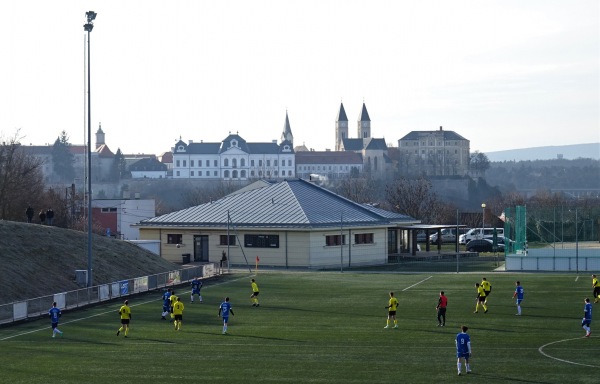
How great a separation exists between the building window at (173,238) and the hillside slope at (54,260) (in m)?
10.0

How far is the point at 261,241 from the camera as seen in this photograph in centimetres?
7356

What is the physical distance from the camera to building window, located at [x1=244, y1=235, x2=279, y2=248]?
2879 inches

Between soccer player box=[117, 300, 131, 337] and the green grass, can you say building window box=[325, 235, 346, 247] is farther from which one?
soccer player box=[117, 300, 131, 337]

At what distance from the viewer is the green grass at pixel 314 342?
31.0m

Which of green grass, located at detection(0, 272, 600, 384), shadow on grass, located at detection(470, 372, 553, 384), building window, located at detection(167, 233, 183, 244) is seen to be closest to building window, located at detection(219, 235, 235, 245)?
building window, located at detection(167, 233, 183, 244)

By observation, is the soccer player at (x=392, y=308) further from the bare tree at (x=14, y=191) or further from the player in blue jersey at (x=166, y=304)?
the bare tree at (x=14, y=191)

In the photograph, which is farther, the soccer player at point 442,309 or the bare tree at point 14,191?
the bare tree at point 14,191

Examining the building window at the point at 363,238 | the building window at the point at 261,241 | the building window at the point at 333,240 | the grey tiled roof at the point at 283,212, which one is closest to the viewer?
the building window at the point at 261,241

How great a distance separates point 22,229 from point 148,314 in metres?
17.9

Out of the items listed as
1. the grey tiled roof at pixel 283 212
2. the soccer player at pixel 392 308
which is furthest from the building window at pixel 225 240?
the soccer player at pixel 392 308

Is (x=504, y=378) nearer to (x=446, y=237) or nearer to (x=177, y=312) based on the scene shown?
(x=177, y=312)

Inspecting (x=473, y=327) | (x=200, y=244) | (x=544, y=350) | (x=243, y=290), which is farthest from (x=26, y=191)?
(x=544, y=350)

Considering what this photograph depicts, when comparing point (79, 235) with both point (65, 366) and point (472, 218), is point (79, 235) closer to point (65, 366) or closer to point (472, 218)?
point (65, 366)

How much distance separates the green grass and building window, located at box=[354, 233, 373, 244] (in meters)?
21.2
